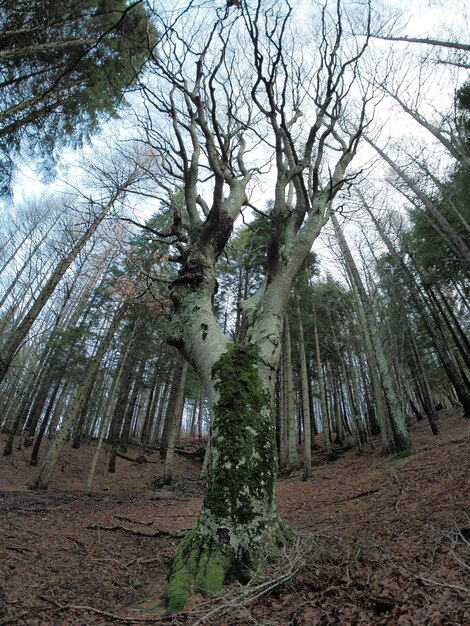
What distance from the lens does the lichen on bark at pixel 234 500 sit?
230 cm

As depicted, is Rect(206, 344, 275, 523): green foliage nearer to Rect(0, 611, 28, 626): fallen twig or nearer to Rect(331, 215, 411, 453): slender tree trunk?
Rect(0, 611, 28, 626): fallen twig

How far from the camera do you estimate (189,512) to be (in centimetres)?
719

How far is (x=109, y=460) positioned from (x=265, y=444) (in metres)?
13.5

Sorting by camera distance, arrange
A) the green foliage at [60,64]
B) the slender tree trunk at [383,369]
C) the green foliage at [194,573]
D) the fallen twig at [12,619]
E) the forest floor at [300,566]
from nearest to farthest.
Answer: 1. the forest floor at [300,566]
2. the fallen twig at [12,619]
3. the green foliage at [194,573]
4. the green foliage at [60,64]
5. the slender tree trunk at [383,369]

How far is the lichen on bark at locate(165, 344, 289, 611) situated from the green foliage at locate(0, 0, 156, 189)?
5.39 metres

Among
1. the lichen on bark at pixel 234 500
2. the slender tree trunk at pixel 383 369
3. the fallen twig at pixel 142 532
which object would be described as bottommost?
the fallen twig at pixel 142 532

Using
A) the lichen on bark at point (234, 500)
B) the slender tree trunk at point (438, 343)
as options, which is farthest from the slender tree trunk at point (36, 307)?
the slender tree trunk at point (438, 343)

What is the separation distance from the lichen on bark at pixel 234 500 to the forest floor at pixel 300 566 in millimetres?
145

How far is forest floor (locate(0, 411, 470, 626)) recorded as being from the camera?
175 cm

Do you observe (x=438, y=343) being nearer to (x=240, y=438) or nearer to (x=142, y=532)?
(x=142, y=532)

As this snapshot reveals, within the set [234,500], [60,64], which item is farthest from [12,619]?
[60,64]

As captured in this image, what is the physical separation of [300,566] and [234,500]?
62 centimetres

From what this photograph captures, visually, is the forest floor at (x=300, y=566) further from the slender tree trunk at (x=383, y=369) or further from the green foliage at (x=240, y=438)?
the slender tree trunk at (x=383, y=369)

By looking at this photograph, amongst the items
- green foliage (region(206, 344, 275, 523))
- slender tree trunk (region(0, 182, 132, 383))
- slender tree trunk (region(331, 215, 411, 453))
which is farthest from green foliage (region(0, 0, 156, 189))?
slender tree trunk (region(331, 215, 411, 453))
